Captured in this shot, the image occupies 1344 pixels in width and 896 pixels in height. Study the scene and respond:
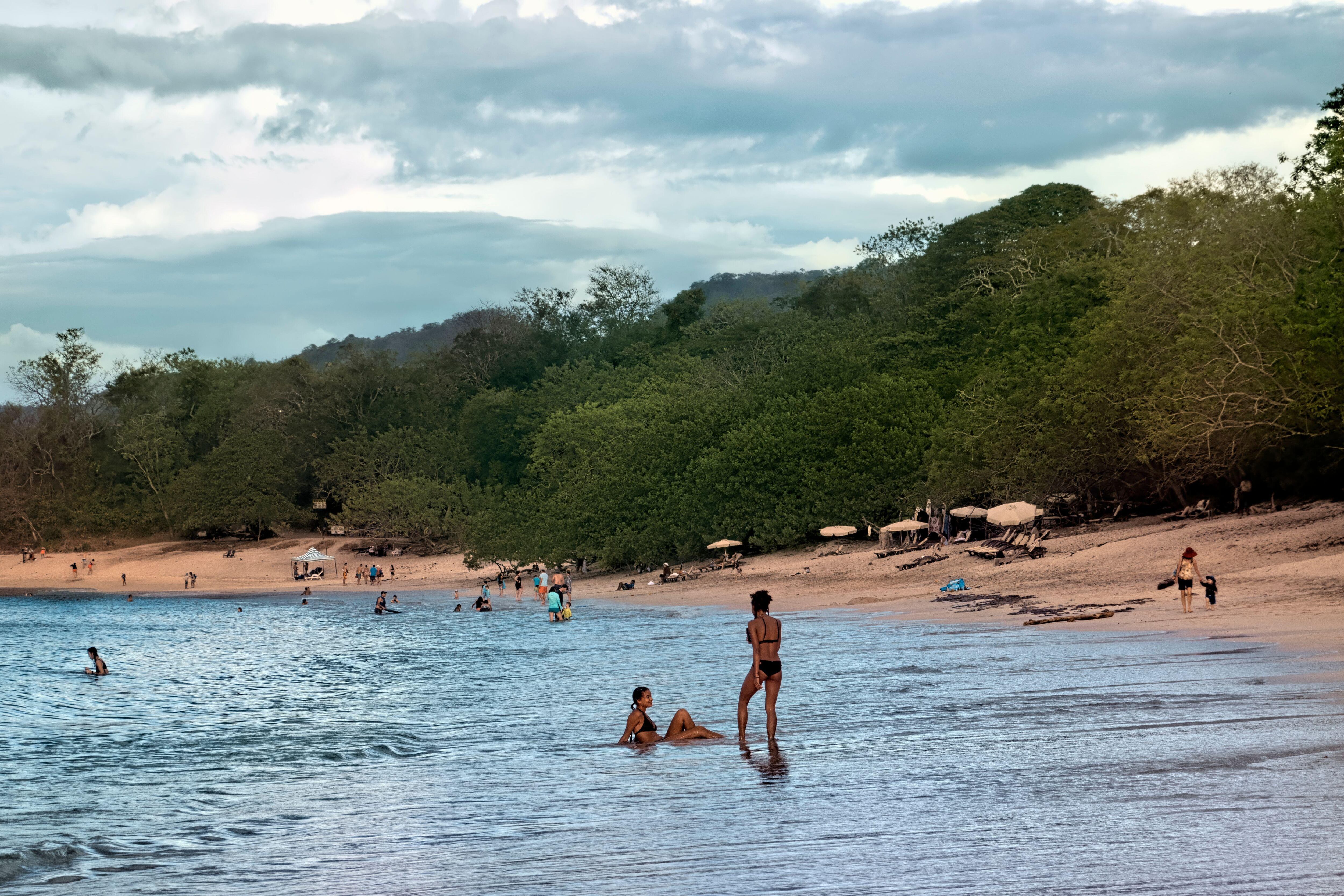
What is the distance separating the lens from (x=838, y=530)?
5119 centimetres

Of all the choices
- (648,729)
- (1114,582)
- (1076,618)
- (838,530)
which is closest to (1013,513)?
(838,530)

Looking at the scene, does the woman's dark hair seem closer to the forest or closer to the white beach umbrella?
the forest

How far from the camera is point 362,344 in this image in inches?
4528

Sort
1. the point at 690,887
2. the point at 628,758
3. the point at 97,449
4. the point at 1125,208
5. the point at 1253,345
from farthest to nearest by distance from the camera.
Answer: the point at 97,449
the point at 1125,208
the point at 1253,345
the point at 628,758
the point at 690,887

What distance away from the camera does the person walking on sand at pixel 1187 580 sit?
25438mm

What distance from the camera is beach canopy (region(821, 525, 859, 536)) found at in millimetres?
50844

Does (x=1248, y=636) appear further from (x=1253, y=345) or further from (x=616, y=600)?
(x=616, y=600)

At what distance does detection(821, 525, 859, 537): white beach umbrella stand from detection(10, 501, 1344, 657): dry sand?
1.02 metres

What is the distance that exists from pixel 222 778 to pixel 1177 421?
2864cm

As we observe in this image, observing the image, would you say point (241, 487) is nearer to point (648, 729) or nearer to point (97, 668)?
point (97, 668)

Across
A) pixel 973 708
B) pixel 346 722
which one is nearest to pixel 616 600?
pixel 346 722

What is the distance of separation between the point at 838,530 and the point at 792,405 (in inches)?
365

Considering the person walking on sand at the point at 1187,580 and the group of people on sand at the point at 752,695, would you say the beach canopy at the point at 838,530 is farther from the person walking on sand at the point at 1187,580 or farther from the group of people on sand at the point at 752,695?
the group of people on sand at the point at 752,695

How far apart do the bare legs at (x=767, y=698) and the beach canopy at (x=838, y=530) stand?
3680 centimetres
